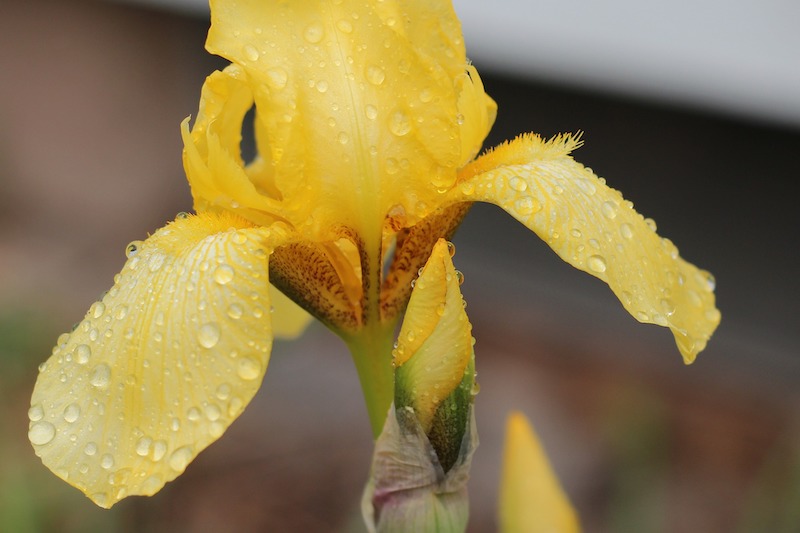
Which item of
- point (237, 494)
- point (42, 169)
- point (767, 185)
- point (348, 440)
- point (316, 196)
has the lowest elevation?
point (237, 494)

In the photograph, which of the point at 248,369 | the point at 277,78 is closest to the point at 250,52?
the point at 277,78

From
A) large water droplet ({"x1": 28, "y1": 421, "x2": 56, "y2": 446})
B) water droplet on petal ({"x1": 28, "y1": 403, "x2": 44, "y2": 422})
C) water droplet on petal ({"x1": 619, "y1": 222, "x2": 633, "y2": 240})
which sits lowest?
large water droplet ({"x1": 28, "y1": 421, "x2": 56, "y2": 446})

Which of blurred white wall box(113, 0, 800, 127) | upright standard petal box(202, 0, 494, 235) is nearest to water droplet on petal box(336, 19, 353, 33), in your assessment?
upright standard petal box(202, 0, 494, 235)

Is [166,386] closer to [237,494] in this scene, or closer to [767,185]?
[237,494]

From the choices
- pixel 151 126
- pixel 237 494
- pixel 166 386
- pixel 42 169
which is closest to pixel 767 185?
pixel 237 494

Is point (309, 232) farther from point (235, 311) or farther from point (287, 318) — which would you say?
point (287, 318)

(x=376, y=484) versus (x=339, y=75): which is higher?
(x=339, y=75)

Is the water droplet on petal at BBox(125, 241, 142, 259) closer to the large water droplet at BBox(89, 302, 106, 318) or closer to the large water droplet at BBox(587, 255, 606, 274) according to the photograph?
the large water droplet at BBox(89, 302, 106, 318)
